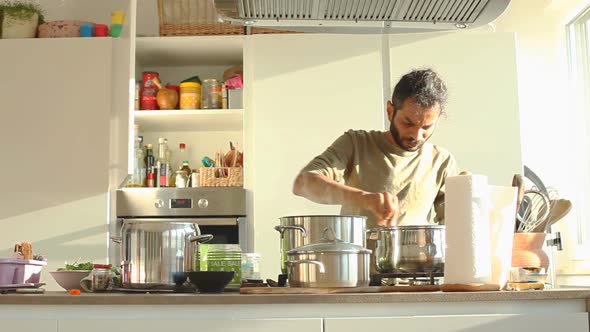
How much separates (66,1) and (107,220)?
4.25 feet

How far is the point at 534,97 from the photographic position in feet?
14.0

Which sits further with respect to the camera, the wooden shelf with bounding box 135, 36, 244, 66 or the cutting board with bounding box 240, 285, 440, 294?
the wooden shelf with bounding box 135, 36, 244, 66

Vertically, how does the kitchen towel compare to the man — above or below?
below

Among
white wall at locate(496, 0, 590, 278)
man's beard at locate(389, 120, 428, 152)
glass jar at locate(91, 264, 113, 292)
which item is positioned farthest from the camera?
white wall at locate(496, 0, 590, 278)

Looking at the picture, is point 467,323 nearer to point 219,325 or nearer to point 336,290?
point 336,290

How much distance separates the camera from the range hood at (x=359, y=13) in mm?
2516

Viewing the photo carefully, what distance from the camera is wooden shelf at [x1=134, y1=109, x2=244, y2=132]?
395 centimetres

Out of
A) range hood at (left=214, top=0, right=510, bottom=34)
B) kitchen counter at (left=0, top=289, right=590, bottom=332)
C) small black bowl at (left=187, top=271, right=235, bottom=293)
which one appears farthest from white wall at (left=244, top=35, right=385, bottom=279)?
kitchen counter at (left=0, top=289, right=590, bottom=332)

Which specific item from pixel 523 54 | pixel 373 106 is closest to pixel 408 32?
pixel 373 106

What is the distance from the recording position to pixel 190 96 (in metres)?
4.02

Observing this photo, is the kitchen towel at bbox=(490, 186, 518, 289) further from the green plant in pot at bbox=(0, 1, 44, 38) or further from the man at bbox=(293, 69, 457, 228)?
the green plant in pot at bbox=(0, 1, 44, 38)

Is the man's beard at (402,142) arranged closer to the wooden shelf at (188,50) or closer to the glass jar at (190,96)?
the wooden shelf at (188,50)

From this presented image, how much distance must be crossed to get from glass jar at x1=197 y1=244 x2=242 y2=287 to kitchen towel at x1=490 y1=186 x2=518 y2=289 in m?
0.64

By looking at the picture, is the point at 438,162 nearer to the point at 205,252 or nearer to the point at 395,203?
the point at 395,203
